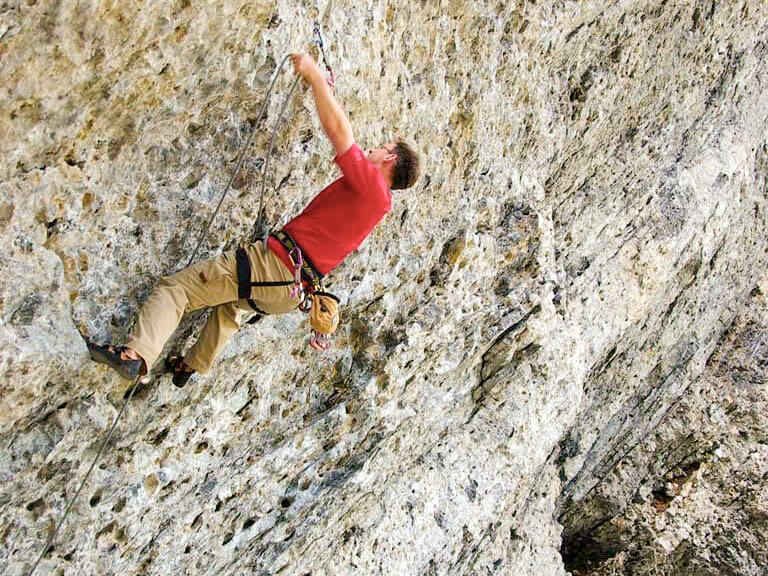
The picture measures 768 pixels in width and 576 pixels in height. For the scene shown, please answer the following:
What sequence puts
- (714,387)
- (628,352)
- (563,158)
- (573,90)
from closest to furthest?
(573,90), (563,158), (628,352), (714,387)

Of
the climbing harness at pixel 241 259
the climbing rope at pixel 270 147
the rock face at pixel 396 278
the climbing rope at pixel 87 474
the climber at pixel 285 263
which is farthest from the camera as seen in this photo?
the climbing rope at pixel 270 147

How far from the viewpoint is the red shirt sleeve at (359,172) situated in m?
3.68

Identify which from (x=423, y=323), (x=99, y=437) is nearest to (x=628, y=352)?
(x=423, y=323)

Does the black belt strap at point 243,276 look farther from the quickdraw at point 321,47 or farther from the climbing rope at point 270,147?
the quickdraw at point 321,47

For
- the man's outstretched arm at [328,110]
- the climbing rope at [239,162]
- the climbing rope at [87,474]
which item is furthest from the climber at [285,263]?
the climbing rope at [87,474]

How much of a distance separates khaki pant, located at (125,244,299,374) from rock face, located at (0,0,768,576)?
0.74 feet

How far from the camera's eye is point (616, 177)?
9422 millimetres

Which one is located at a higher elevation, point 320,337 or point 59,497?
point 59,497

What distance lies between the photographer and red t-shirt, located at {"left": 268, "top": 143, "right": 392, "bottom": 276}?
381 centimetres

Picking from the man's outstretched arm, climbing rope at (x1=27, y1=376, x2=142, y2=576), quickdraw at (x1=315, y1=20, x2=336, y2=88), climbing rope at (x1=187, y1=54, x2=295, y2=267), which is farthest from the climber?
quickdraw at (x1=315, y1=20, x2=336, y2=88)

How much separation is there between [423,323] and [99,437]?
10.6 feet

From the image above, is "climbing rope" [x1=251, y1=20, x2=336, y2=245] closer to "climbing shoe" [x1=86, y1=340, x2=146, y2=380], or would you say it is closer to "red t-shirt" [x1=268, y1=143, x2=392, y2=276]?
"red t-shirt" [x1=268, y1=143, x2=392, y2=276]

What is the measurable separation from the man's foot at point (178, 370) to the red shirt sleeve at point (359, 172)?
1702 mm

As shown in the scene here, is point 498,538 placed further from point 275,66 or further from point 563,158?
point 275,66
